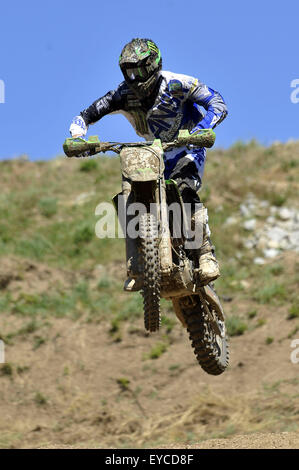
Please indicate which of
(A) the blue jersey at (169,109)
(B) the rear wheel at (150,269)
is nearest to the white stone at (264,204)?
(A) the blue jersey at (169,109)

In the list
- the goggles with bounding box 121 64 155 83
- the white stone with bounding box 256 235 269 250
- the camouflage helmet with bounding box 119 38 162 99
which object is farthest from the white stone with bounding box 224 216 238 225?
the goggles with bounding box 121 64 155 83

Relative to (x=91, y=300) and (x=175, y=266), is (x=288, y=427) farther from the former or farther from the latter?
(x=91, y=300)

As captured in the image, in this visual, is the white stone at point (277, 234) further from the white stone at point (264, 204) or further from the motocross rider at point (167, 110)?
the motocross rider at point (167, 110)

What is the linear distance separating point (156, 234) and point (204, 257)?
985 millimetres

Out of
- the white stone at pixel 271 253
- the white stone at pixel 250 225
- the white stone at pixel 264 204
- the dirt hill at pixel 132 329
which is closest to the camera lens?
the dirt hill at pixel 132 329

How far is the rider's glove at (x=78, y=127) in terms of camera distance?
8.57 m

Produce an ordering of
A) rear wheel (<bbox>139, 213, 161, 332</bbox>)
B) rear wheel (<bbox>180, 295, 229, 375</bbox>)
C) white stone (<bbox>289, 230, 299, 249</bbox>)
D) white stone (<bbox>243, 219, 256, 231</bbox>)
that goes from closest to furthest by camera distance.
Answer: rear wheel (<bbox>139, 213, 161, 332</bbox>) → rear wheel (<bbox>180, 295, 229, 375</bbox>) → white stone (<bbox>289, 230, 299, 249</bbox>) → white stone (<bbox>243, 219, 256, 231</bbox>)

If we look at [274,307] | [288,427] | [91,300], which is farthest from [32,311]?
[288,427]

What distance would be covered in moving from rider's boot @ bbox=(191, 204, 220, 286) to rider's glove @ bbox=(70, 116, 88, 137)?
4.73ft

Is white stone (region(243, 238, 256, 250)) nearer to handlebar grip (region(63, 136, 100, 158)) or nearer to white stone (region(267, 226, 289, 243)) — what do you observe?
white stone (region(267, 226, 289, 243))

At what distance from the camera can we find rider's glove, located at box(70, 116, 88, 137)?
28.1 feet

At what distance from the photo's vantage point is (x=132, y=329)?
57.4 ft

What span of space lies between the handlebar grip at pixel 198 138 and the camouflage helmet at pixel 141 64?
0.83 metres

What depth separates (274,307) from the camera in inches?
698
